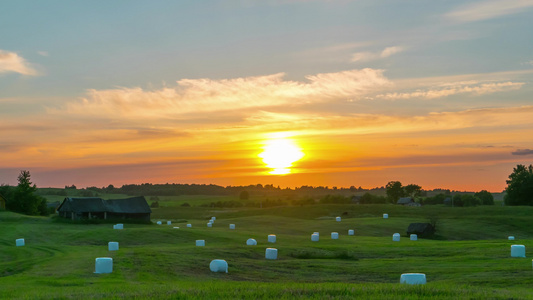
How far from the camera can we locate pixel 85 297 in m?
19.3

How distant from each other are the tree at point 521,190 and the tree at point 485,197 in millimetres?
30124

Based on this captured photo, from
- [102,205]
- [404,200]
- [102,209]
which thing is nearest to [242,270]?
[102,209]

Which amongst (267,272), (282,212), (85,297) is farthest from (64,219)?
(85,297)

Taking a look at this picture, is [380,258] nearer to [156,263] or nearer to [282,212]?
[156,263]

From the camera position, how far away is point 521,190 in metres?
135

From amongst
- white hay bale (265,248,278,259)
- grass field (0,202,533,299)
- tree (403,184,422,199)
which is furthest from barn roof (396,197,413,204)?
white hay bale (265,248,278,259)

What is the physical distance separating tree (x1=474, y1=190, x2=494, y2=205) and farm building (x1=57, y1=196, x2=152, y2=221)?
351ft

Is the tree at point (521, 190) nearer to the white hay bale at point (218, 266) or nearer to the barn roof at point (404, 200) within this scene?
the barn roof at point (404, 200)

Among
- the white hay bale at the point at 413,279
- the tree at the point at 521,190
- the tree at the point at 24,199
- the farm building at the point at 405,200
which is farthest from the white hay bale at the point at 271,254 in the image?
the farm building at the point at 405,200

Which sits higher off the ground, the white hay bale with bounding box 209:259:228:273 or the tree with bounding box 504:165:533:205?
the tree with bounding box 504:165:533:205

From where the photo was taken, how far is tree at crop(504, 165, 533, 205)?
5276 inches

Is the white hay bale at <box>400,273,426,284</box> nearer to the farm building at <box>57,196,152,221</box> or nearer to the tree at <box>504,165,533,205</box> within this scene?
the farm building at <box>57,196,152,221</box>

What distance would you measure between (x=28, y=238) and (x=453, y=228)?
61198 mm

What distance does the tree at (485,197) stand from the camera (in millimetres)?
172325
